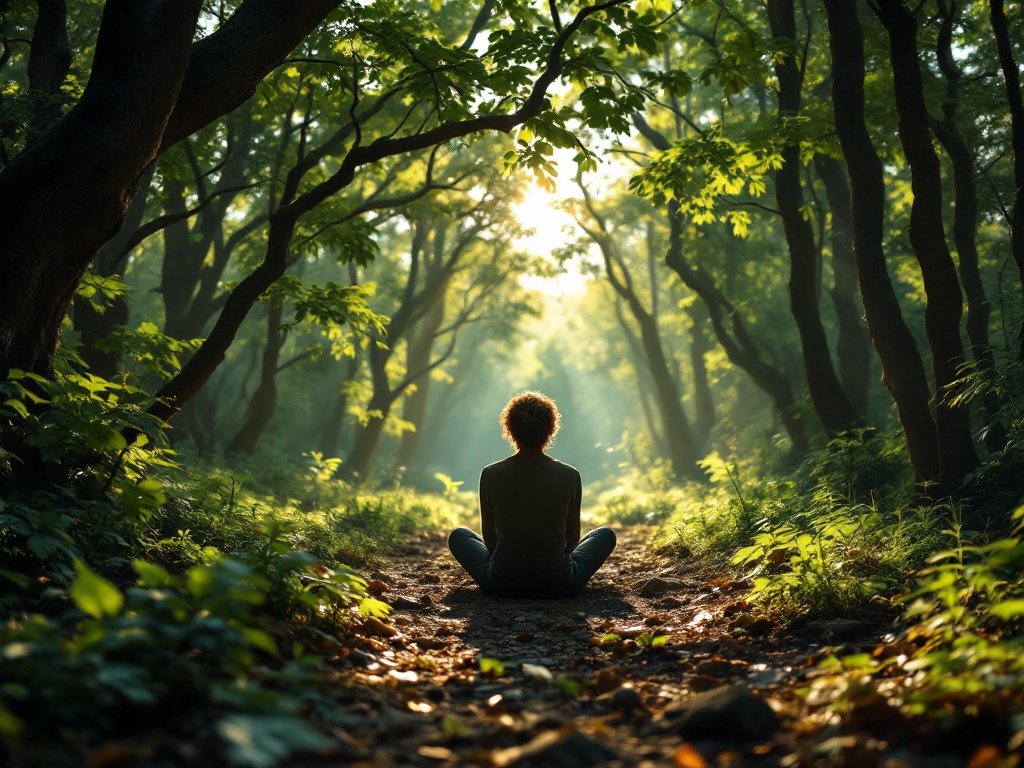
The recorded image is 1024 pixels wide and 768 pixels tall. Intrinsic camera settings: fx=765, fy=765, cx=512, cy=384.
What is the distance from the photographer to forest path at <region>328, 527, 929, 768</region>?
8.25ft

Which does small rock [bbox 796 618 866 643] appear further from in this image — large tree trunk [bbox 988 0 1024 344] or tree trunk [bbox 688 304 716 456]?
tree trunk [bbox 688 304 716 456]

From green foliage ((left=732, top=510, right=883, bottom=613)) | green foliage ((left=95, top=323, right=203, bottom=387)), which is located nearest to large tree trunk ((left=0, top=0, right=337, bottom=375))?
green foliage ((left=95, top=323, right=203, bottom=387))

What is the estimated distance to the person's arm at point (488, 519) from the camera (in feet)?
20.1

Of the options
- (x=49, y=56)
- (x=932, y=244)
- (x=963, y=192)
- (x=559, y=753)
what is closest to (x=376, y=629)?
(x=559, y=753)

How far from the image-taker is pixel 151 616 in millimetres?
2445

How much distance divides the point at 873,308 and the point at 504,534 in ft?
12.8

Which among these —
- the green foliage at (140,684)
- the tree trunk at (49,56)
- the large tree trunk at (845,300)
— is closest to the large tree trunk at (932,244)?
the green foliage at (140,684)

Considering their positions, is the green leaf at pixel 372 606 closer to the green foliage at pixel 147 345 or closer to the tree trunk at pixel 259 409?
the green foliage at pixel 147 345

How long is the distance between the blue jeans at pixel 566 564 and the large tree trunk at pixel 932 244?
286 centimetres

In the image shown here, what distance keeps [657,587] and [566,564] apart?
100 centimetres

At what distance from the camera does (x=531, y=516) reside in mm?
5906

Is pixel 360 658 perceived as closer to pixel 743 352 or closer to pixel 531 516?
pixel 531 516

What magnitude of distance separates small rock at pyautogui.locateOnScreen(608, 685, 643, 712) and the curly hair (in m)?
2.99

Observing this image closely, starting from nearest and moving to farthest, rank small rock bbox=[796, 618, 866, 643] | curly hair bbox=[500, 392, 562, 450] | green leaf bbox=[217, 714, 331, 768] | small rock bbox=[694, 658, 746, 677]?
green leaf bbox=[217, 714, 331, 768]
small rock bbox=[694, 658, 746, 677]
small rock bbox=[796, 618, 866, 643]
curly hair bbox=[500, 392, 562, 450]
